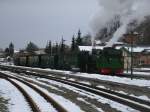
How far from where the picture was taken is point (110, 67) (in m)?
40.5

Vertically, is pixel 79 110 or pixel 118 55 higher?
pixel 118 55

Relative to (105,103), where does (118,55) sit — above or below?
above

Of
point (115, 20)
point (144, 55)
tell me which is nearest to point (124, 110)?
point (115, 20)

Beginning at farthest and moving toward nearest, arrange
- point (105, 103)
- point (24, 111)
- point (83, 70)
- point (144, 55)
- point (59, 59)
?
point (144, 55) < point (59, 59) < point (83, 70) < point (105, 103) < point (24, 111)

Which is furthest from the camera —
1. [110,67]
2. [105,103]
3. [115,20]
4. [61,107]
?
[110,67]

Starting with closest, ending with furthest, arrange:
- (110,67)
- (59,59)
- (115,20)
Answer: (115,20), (110,67), (59,59)

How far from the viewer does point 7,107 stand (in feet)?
44.1

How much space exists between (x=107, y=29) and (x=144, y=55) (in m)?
74.7

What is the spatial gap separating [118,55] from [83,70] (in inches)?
222

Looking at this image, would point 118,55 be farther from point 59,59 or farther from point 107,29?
point 59,59

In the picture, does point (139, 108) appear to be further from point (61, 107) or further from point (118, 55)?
point (118, 55)

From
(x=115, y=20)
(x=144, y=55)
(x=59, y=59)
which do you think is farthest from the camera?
(x=144, y=55)

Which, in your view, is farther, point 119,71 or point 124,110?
point 119,71

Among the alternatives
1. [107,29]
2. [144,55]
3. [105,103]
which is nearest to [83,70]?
[107,29]
